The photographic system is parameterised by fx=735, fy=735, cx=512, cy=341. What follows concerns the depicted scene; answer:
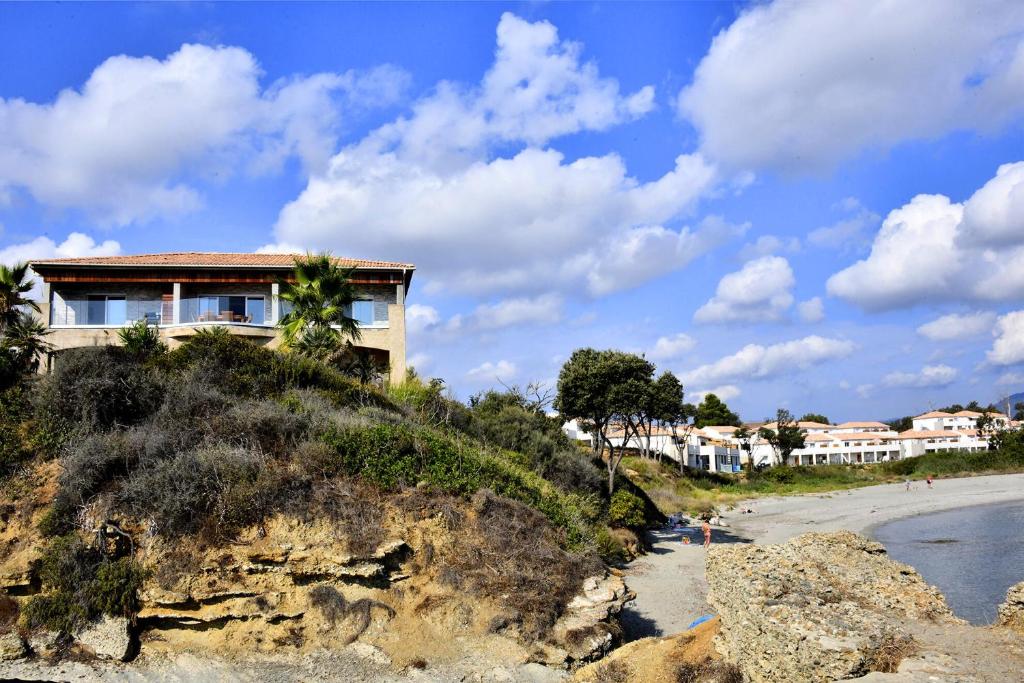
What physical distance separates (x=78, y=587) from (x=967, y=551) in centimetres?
3548

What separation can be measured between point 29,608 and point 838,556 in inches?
578

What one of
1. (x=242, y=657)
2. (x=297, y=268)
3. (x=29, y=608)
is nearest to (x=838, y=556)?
(x=242, y=657)

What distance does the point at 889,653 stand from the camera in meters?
9.76

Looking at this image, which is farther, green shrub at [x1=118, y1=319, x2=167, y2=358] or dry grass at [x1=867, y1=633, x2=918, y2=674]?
green shrub at [x1=118, y1=319, x2=167, y2=358]

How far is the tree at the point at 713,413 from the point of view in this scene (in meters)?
99.9

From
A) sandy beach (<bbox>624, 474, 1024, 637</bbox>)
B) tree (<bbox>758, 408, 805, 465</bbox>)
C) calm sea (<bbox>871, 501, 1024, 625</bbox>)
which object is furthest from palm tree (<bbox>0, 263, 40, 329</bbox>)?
tree (<bbox>758, 408, 805, 465</bbox>)

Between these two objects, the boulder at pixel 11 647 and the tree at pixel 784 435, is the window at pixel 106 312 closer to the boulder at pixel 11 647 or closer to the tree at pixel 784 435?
the boulder at pixel 11 647

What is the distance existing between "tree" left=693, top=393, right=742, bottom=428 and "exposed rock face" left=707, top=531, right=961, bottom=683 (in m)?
88.5

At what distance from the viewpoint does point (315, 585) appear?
45.9 ft

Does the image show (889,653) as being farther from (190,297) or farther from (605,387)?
(190,297)

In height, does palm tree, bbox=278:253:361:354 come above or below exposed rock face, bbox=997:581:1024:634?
above

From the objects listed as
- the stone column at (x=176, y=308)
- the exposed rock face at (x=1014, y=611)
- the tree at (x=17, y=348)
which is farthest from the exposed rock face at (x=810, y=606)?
the stone column at (x=176, y=308)

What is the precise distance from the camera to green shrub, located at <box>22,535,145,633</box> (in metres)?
13.1

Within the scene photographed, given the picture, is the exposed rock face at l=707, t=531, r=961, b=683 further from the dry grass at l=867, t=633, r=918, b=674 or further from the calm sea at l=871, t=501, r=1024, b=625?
the calm sea at l=871, t=501, r=1024, b=625
